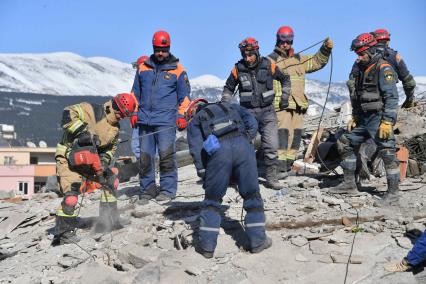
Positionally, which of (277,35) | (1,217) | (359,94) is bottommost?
(1,217)

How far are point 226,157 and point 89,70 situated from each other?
238ft

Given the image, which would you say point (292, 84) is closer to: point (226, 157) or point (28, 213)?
point (226, 157)

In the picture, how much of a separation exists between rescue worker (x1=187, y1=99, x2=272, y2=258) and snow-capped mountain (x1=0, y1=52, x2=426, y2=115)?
47.9m

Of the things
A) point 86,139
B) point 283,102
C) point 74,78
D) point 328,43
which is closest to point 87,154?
point 86,139

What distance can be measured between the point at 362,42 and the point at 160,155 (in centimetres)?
310

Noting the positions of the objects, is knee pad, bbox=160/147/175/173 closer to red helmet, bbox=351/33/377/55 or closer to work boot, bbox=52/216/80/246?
work boot, bbox=52/216/80/246

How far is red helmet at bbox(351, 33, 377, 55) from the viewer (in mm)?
6699

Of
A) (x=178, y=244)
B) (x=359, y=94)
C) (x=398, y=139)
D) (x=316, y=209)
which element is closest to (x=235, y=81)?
(x=359, y=94)

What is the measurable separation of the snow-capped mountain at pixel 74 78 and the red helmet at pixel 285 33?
148ft

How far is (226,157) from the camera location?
550 cm

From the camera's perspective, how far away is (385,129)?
21.8ft

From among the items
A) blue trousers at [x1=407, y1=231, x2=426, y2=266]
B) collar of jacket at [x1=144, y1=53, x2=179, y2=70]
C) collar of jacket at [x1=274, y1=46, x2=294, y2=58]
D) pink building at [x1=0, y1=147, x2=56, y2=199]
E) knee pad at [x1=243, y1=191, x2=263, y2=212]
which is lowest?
pink building at [x1=0, y1=147, x2=56, y2=199]

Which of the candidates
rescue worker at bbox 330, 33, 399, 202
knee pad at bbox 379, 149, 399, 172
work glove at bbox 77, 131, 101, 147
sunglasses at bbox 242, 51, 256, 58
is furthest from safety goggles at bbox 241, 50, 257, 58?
work glove at bbox 77, 131, 101, 147

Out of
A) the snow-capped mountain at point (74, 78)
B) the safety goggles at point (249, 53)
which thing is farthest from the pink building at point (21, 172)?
the snow-capped mountain at point (74, 78)
